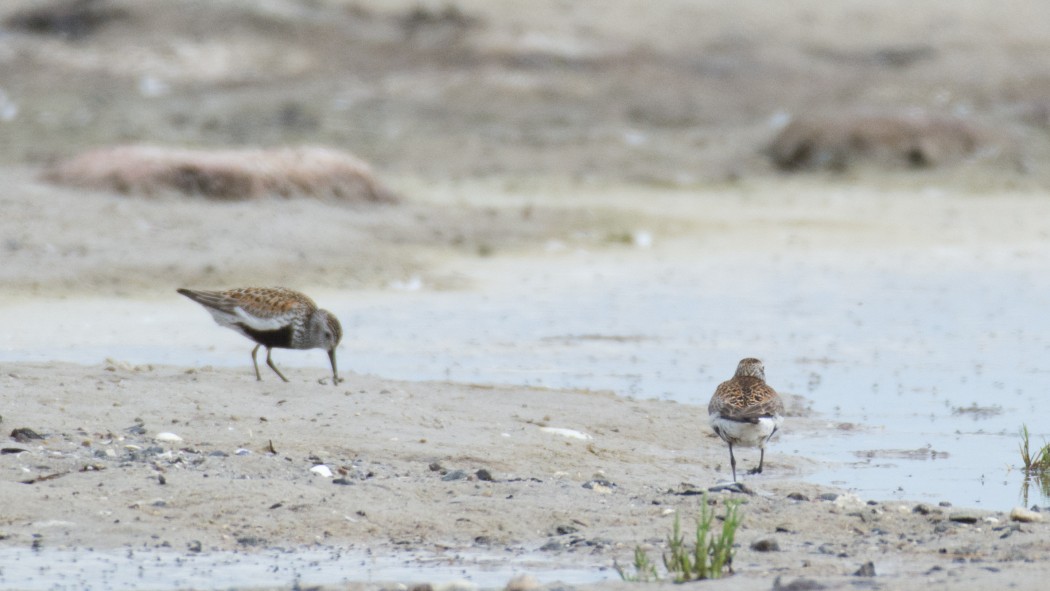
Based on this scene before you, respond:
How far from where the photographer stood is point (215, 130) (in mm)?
24734

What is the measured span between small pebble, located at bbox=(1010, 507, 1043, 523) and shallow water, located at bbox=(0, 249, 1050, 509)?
23.6 inches

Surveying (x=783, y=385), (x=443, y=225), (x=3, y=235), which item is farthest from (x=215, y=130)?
(x=783, y=385)

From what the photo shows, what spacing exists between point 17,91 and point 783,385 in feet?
60.4

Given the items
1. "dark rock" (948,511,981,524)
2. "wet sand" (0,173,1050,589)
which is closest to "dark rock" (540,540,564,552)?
"wet sand" (0,173,1050,589)

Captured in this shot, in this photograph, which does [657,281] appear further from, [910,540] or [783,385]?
[910,540]

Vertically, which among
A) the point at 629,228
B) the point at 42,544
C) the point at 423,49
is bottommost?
the point at 42,544

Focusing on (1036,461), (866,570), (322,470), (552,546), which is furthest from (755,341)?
(866,570)

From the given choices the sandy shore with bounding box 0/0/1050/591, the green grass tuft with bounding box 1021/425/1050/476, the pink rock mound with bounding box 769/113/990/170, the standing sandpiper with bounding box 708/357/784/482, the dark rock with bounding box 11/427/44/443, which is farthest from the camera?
the pink rock mound with bounding box 769/113/990/170

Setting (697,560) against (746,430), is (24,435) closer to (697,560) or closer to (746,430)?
(746,430)

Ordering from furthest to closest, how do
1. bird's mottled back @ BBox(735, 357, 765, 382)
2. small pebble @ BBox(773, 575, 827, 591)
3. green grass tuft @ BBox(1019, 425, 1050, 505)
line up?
1. bird's mottled back @ BBox(735, 357, 765, 382)
2. green grass tuft @ BBox(1019, 425, 1050, 505)
3. small pebble @ BBox(773, 575, 827, 591)

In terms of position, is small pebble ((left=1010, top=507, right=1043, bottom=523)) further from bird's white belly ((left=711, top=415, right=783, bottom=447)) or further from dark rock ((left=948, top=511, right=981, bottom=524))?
bird's white belly ((left=711, top=415, right=783, bottom=447))

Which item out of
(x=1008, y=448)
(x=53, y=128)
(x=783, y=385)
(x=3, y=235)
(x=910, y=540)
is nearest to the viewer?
(x=910, y=540)

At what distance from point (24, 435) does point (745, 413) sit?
10.6 ft

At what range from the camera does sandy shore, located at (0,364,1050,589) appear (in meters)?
6.55
